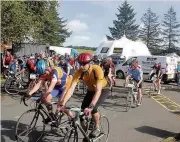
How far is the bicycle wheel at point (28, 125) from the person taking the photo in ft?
21.5

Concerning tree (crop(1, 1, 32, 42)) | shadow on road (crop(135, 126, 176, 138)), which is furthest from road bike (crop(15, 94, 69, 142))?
tree (crop(1, 1, 32, 42))

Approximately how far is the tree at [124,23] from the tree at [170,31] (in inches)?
311

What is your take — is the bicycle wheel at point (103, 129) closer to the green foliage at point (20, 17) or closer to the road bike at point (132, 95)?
the road bike at point (132, 95)

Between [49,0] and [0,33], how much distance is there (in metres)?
8.30

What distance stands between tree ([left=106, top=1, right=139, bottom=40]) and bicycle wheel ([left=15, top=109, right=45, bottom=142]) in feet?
254

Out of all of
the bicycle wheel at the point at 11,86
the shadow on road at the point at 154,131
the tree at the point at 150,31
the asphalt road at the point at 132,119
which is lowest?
the shadow on road at the point at 154,131

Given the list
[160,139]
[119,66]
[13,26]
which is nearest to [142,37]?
[119,66]

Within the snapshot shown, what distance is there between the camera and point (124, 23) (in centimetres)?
8331

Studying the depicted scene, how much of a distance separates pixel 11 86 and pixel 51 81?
8545 mm

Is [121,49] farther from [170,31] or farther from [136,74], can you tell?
[170,31]

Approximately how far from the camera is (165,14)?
270 feet

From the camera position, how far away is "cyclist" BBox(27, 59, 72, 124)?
6.64 m

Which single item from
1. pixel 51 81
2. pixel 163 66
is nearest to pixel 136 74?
pixel 51 81

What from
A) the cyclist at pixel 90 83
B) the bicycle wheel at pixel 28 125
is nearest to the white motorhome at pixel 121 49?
the bicycle wheel at pixel 28 125
